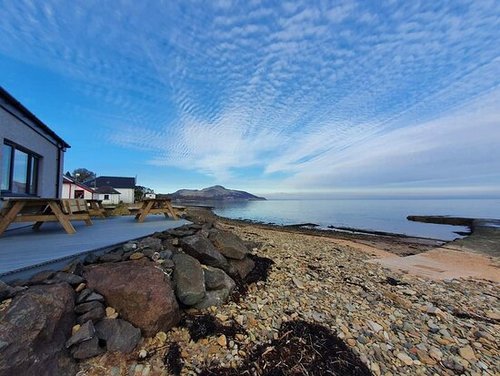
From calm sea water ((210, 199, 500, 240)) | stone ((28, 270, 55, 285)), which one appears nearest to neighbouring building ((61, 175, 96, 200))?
calm sea water ((210, 199, 500, 240))

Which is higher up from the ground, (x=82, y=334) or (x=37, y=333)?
(x=37, y=333)

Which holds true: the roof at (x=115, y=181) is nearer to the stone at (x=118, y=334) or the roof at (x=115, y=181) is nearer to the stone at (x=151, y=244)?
the stone at (x=151, y=244)

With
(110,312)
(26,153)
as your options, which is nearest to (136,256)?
(110,312)

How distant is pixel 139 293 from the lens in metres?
2.91

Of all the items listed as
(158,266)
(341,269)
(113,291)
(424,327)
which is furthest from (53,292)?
(341,269)

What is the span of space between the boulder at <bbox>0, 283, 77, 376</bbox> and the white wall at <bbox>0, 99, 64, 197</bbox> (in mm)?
5197

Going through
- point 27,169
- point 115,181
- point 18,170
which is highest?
point 115,181

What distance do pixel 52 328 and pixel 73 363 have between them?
0.36m

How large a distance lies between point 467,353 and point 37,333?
15.2 ft

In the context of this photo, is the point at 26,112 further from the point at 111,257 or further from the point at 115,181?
the point at 115,181

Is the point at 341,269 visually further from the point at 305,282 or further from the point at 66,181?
the point at 66,181

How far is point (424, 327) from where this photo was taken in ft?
12.2

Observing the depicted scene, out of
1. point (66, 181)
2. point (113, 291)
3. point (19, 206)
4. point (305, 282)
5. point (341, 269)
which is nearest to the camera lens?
point (113, 291)

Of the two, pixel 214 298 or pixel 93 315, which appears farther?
pixel 214 298
